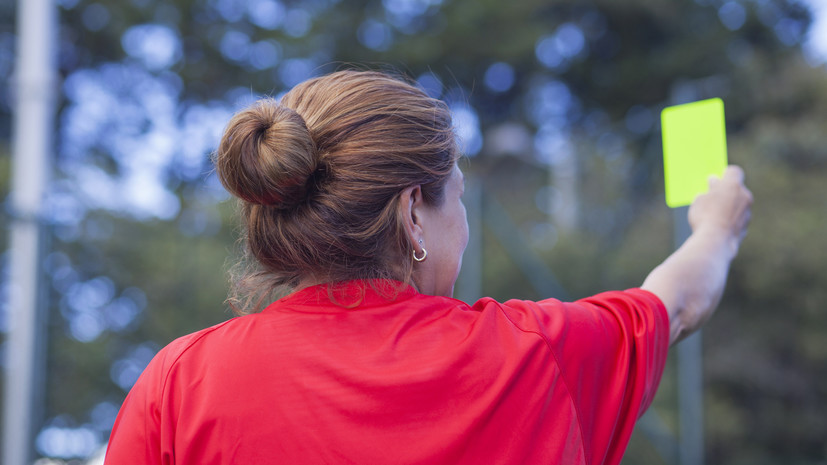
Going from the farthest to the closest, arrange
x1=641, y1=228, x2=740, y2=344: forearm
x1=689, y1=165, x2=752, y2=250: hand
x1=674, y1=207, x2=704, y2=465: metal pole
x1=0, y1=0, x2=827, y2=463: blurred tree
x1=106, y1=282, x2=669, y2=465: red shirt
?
x1=0, y1=0, x2=827, y2=463: blurred tree < x1=674, y1=207, x2=704, y2=465: metal pole < x1=689, y1=165, x2=752, y2=250: hand < x1=641, y1=228, x2=740, y2=344: forearm < x1=106, y1=282, x2=669, y2=465: red shirt

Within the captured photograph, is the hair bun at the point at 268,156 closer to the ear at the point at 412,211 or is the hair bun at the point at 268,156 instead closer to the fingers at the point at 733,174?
the ear at the point at 412,211

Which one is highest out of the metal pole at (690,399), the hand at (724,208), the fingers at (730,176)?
the fingers at (730,176)

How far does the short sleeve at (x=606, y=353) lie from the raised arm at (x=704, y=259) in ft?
0.21

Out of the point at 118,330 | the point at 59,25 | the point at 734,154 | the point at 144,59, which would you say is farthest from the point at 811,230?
the point at 59,25

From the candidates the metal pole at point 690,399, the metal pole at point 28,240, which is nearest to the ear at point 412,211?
the metal pole at point 28,240

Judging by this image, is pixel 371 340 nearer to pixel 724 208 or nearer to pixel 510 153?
pixel 724 208

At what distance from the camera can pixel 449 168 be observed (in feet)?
3.37

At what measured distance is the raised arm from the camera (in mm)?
1131

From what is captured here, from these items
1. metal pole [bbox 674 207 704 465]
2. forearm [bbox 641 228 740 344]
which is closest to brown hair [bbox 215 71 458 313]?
forearm [bbox 641 228 740 344]

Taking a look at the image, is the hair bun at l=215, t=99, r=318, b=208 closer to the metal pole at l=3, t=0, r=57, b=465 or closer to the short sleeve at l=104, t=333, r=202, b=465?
the short sleeve at l=104, t=333, r=202, b=465

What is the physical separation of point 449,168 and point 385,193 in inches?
4.6

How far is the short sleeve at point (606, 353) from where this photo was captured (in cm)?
95

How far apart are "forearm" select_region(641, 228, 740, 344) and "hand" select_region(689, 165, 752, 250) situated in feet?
0.15

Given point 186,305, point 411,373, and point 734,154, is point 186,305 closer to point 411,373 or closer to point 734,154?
point 411,373
